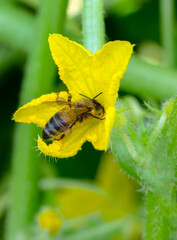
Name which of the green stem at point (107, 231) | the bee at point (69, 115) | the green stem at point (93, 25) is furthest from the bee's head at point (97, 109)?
the green stem at point (107, 231)

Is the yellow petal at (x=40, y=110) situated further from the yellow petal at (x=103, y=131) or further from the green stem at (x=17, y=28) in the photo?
the green stem at (x=17, y=28)

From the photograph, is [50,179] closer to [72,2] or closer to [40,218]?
[40,218]

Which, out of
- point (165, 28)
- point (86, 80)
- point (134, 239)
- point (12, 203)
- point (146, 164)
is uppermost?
point (165, 28)

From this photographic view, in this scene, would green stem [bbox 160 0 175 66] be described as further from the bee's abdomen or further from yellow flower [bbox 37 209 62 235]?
the bee's abdomen

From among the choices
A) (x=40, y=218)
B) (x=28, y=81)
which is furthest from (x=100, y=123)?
(x=28, y=81)

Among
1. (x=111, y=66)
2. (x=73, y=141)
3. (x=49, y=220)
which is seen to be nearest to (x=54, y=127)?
(x=73, y=141)
